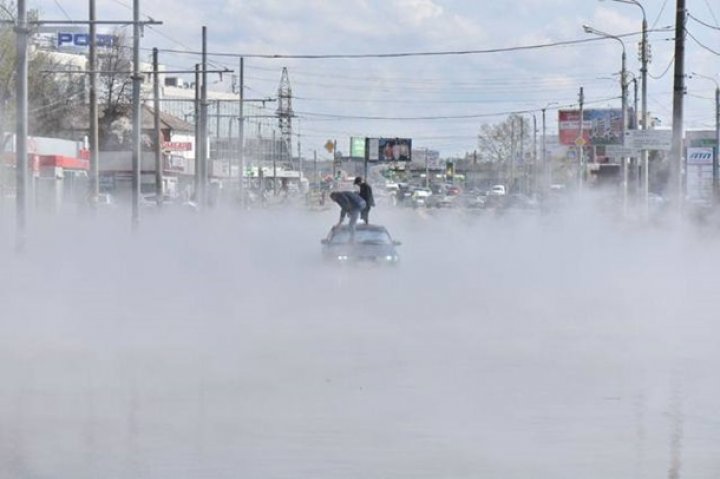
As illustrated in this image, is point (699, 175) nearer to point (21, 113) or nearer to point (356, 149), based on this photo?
point (21, 113)

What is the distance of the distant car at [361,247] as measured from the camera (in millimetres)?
33047

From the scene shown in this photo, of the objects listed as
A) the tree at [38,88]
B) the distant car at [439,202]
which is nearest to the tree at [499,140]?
the distant car at [439,202]

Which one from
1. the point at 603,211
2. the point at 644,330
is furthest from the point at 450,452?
the point at 603,211

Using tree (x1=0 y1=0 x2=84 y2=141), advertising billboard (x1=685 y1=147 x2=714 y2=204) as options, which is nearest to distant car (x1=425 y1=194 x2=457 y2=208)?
advertising billboard (x1=685 y1=147 x2=714 y2=204)

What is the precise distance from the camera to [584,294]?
26250 millimetres

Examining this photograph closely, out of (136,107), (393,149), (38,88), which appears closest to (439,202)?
(393,149)

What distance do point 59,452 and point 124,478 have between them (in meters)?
1.05

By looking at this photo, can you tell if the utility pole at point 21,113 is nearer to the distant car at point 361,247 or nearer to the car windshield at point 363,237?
the distant car at point 361,247

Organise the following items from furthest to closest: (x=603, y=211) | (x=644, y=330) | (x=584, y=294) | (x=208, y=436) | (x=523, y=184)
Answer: (x=523, y=184) < (x=603, y=211) < (x=584, y=294) < (x=644, y=330) < (x=208, y=436)

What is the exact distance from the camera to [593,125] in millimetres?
119625

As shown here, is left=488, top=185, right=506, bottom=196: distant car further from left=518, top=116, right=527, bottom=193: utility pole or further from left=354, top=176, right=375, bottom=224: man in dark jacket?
left=354, top=176, right=375, bottom=224: man in dark jacket

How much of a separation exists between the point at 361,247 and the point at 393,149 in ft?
346

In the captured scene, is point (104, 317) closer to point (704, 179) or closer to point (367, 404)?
point (367, 404)

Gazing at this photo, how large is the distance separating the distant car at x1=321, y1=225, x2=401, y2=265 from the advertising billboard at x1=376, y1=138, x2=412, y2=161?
104128mm
